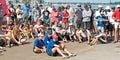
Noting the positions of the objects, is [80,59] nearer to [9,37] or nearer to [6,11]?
[9,37]

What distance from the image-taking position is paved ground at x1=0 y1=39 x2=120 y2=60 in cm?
1223

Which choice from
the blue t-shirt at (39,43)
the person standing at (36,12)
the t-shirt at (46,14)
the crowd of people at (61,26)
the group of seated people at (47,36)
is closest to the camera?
the group of seated people at (47,36)

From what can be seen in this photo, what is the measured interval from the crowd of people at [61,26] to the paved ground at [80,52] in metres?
0.46

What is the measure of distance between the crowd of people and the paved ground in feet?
1.50

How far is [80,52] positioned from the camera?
13.4 m

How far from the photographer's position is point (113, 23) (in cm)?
1656

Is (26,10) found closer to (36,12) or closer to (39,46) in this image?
(36,12)

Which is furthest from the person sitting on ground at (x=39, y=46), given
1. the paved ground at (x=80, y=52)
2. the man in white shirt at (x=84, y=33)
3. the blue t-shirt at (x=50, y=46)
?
the man in white shirt at (x=84, y=33)

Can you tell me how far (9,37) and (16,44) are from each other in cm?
70

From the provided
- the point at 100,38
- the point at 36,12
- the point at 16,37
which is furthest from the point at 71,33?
the point at 36,12

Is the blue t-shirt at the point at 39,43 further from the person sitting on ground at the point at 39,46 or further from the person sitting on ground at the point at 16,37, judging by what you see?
the person sitting on ground at the point at 16,37

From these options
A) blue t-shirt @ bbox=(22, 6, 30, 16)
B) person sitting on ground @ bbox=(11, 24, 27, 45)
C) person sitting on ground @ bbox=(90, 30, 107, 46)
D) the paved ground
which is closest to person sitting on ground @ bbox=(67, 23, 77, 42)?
the paved ground

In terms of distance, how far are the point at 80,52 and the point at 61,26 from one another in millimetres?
4033

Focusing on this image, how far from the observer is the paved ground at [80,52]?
12234mm
